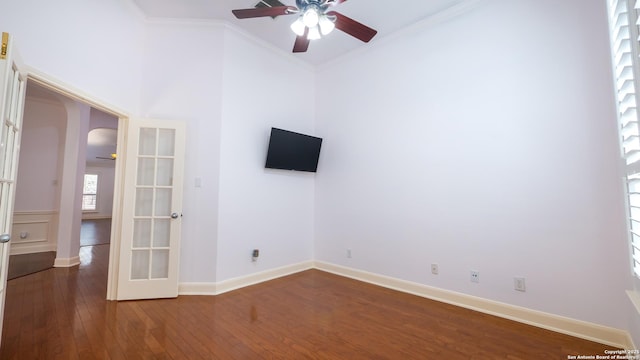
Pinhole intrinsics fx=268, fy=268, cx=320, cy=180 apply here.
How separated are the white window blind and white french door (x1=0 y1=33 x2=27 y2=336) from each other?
11.3ft

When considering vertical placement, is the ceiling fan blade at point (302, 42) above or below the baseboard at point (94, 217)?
→ above

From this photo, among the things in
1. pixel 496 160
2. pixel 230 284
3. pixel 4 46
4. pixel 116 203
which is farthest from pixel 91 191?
pixel 496 160

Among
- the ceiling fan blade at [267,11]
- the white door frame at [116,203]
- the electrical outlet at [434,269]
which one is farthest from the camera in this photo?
the electrical outlet at [434,269]

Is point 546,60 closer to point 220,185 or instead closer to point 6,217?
point 220,185

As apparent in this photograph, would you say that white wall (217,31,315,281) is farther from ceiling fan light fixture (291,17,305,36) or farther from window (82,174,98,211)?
window (82,174,98,211)

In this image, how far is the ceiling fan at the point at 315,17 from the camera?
7.11ft

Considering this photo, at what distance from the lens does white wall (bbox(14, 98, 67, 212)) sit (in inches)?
197

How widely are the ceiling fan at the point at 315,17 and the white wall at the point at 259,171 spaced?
4.48 feet

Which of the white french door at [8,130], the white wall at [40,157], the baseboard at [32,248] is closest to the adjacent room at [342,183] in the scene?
the white french door at [8,130]

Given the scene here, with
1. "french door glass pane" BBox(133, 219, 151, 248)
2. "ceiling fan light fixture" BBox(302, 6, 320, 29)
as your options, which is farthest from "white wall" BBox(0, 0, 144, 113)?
"ceiling fan light fixture" BBox(302, 6, 320, 29)

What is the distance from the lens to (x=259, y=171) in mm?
3768

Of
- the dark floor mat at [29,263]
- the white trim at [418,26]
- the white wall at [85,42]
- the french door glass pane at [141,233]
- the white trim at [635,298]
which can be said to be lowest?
the dark floor mat at [29,263]

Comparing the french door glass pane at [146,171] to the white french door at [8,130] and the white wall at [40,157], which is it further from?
the white wall at [40,157]

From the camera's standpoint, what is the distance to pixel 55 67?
2223mm
